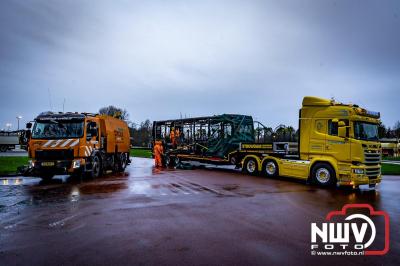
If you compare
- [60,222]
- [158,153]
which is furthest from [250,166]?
[60,222]

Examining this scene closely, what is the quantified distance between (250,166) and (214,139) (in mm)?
3412

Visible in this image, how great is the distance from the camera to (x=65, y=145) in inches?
500

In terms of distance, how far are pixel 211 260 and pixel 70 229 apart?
2.98 m

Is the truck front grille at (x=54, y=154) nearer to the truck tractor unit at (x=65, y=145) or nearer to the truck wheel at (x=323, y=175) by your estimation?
the truck tractor unit at (x=65, y=145)

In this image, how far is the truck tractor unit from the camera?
41.3 ft

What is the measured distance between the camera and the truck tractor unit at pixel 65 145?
1260 cm

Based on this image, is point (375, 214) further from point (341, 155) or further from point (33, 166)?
point (33, 166)

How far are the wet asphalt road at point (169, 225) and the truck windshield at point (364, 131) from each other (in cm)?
214

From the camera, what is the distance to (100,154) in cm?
1485

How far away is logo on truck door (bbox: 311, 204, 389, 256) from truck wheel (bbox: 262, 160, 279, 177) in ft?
22.6

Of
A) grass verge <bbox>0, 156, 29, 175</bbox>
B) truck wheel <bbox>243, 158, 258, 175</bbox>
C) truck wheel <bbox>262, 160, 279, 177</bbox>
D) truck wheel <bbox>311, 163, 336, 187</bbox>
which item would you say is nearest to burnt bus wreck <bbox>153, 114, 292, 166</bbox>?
truck wheel <bbox>243, 158, 258, 175</bbox>

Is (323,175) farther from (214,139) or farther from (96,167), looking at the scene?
(96,167)

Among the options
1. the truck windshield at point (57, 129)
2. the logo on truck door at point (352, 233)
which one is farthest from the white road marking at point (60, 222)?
the truck windshield at point (57, 129)

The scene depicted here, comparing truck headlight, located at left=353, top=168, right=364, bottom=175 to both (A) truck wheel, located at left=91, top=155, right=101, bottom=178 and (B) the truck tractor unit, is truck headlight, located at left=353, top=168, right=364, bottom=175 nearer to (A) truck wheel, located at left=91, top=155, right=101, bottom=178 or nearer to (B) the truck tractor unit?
(B) the truck tractor unit
